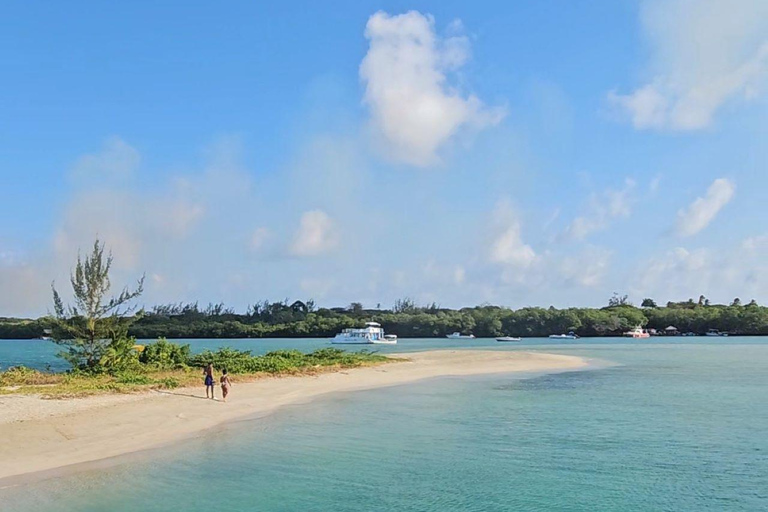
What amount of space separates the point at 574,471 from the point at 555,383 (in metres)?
27.5

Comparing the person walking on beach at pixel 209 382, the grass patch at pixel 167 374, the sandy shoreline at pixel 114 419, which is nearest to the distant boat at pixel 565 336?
the grass patch at pixel 167 374

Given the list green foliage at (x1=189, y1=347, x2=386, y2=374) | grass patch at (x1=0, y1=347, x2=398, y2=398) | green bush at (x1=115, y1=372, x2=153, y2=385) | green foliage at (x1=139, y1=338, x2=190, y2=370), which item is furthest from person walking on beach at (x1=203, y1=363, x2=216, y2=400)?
green foliage at (x1=139, y1=338, x2=190, y2=370)

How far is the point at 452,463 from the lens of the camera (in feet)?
Answer: 65.9

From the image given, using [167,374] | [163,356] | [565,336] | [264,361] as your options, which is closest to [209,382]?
[167,374]

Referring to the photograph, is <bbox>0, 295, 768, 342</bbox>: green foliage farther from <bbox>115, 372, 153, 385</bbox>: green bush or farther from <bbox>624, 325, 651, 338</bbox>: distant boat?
<bbox>115, 372, 153, 385</bbox>: green bush

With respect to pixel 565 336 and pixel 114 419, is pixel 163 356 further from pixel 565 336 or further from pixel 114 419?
pixel 565 336

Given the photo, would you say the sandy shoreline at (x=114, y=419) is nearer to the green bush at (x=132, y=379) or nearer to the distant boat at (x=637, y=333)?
the green bush at (x=132, y=379)

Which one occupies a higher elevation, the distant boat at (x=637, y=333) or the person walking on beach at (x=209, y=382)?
the distant boat at (x=637, y=333)

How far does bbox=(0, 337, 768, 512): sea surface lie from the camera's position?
52.4ft

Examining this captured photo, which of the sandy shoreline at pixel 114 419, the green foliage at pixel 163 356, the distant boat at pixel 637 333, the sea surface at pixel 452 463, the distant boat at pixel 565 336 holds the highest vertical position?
the distant boat at pixel 637 333

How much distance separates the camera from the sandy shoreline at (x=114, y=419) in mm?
19719

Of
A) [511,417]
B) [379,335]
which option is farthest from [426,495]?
[379,335]

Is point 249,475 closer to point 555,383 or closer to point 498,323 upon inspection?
point 555,383

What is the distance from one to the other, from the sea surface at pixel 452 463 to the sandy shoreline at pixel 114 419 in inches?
48.3
